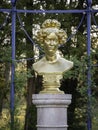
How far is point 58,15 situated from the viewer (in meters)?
15.4

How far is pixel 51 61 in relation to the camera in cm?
877

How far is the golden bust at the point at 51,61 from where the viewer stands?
859cm

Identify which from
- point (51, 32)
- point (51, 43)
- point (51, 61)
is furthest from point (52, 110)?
point (51, 32)

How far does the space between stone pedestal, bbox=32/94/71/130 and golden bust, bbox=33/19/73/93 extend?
272mm

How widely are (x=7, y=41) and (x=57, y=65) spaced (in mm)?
7667

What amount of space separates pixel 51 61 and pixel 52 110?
0.99 metres

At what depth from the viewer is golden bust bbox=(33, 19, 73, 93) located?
8.59m

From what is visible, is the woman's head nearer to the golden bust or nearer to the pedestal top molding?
the golden bust

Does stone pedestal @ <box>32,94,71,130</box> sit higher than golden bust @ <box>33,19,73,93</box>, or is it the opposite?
golden bust @ <box>33,19,73,93</box>

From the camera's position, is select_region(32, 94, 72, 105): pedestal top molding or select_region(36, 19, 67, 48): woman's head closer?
select_region(32, 94, 72, 105): pedestal top molding

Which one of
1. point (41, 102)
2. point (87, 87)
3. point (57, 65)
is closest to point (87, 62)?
point (87, 87)

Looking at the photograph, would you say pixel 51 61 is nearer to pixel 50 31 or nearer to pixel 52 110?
pixel 50 31

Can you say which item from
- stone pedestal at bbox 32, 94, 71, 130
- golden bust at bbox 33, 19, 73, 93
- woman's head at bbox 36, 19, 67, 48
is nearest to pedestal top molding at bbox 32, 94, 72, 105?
stone pedestal at bbox 32, 94, 71, 130

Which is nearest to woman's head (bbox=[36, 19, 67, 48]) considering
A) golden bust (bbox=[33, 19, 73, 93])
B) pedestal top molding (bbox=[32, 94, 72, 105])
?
golden bust (bbox=[33, 19, 73, 93])
